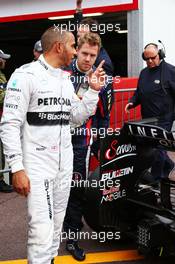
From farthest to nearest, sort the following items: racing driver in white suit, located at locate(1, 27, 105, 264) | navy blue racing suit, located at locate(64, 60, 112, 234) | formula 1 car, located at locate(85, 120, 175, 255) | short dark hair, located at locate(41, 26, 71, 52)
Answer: navy blue racing suit, located at locate(64, 60, 112, 234) → formula 1 car, located at locate(85, 120, 175, 255) → short dark hair, located at locate(41, 26, 71, 52) → racing driver in white suit, located at locate(1, 27, 105, 264)

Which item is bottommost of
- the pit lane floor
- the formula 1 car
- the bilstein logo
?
the pit lane floor

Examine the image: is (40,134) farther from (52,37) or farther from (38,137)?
(52,37)

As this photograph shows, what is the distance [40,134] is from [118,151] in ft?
2.81

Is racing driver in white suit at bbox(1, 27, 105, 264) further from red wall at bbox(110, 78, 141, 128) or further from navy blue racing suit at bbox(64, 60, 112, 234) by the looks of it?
red wall at bbox(110, 78, 141, 128)

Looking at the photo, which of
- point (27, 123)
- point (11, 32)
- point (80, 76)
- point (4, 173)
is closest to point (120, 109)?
point (4, 173)

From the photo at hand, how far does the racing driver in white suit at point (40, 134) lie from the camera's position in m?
3.01

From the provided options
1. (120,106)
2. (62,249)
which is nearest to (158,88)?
(120,106)

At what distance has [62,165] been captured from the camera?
3.25 m

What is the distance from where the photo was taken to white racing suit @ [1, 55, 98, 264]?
9.91 feet

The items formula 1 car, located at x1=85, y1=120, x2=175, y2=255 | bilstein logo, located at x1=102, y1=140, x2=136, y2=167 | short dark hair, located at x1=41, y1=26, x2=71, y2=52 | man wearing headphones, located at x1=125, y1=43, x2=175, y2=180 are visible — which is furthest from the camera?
man wearing headphones, located at x1=125, y1=43, x2=175, y2=180

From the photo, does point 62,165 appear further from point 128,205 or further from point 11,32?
point 11,32

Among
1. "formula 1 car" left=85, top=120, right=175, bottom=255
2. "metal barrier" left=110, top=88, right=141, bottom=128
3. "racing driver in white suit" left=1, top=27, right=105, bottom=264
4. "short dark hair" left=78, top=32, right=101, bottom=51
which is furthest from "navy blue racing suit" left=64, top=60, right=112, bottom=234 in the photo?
"metal barrier" left=110, top=88, right=141, bottom=128

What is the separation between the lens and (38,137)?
3.12 meters

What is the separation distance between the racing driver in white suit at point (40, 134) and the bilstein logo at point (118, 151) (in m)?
0.55
